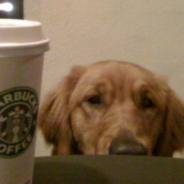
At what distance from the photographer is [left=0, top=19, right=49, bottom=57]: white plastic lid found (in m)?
0.35

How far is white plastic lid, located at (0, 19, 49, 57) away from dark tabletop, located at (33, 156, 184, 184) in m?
0.19

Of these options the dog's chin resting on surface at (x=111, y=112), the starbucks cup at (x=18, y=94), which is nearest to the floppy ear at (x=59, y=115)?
the dog's chin resting on surface at (x=111, y=112)

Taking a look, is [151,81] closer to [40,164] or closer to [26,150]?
[40,164]

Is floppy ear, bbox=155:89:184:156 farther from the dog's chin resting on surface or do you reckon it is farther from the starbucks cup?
the starbucks cup

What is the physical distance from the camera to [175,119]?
1.51 metres

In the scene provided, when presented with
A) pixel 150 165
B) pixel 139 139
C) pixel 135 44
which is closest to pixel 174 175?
pixel 150 165

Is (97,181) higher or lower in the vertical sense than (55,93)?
higher

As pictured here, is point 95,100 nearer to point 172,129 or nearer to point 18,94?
point 172,129

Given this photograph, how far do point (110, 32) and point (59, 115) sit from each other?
19.8 inches

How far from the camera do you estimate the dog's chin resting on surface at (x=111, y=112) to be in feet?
4.23

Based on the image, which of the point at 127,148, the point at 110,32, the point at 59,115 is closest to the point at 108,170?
the point at 127,148

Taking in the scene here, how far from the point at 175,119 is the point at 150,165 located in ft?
3.43

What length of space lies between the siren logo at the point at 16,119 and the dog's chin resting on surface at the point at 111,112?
2.69ft

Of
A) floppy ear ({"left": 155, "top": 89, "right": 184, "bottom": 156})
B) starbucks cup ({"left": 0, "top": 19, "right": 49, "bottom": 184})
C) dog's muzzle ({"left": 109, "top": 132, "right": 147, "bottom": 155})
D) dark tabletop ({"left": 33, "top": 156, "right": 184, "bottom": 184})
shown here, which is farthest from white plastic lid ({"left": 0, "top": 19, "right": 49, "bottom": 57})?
floppy ear ({"left": 155, "top": 89, "right": 184, "bottom": 156})
